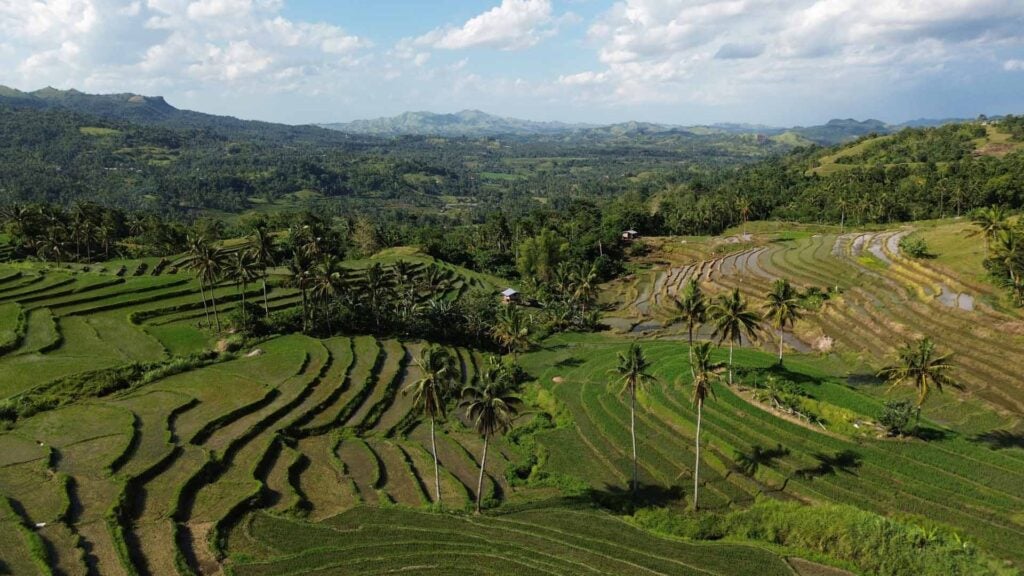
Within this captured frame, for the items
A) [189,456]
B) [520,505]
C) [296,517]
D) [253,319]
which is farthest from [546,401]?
[253,319]

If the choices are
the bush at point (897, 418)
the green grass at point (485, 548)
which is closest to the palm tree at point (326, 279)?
the green grass at point (485, 548)

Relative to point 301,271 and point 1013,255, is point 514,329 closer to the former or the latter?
point 301,271

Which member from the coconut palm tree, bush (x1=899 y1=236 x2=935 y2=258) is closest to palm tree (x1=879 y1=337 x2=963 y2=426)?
bush (x1=899 y1=236 x2=935 y2=258)

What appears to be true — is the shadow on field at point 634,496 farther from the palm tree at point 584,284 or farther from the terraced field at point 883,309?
the palm tree at point 584,284

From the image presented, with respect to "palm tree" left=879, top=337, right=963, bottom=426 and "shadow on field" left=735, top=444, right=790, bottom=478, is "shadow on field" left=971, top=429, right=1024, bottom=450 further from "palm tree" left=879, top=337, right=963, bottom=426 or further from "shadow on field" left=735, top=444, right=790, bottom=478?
"shadow on field" left=735, top=444, right=790, bottom=478

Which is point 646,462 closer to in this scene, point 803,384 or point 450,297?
point 803,384

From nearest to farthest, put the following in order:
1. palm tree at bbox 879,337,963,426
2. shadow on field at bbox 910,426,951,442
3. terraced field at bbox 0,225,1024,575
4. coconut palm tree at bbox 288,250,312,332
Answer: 1. terraced field at bbox 0,225,1024,575
2. palm tree at bbox 879,337,963,426
3. shadow on field at bbox 910,426,951,442
4. coconut palm tree at bbox 288,250,312,332
